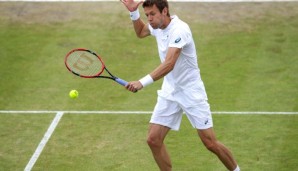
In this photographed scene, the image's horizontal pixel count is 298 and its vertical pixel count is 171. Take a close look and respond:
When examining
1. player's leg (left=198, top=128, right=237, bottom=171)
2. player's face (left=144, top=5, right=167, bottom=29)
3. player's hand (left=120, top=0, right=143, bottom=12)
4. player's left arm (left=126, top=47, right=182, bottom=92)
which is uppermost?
player's face (left=144, top=5, right=167, bottom=29)

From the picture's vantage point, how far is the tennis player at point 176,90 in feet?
32.8

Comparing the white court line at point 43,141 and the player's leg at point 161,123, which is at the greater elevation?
the player's leg at point 161,123

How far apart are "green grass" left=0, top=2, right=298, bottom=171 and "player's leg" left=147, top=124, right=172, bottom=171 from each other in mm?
734

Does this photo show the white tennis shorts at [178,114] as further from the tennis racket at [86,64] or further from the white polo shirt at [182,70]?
the tennis racket at [86,64]

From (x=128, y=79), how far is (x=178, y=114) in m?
3.97

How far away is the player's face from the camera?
393 inches

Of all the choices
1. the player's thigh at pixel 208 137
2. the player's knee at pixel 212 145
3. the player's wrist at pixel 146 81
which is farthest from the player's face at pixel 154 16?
the player's knee at pixel 212 145

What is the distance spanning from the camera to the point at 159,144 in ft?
34.4

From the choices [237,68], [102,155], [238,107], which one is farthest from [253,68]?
[102,155]

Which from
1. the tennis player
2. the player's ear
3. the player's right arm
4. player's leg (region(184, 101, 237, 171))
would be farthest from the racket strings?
player's leg (region(184, 101, 237, 171))

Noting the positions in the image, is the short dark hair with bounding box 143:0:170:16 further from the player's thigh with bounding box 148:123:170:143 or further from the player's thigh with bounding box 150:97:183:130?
the player's thigh with bounding box 148:123:170:143

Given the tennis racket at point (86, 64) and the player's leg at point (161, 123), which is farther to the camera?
the tennis racket at point (86, 64)

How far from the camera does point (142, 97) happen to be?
13875 mm

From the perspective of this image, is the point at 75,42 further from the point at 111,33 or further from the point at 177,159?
the point at 177,159
